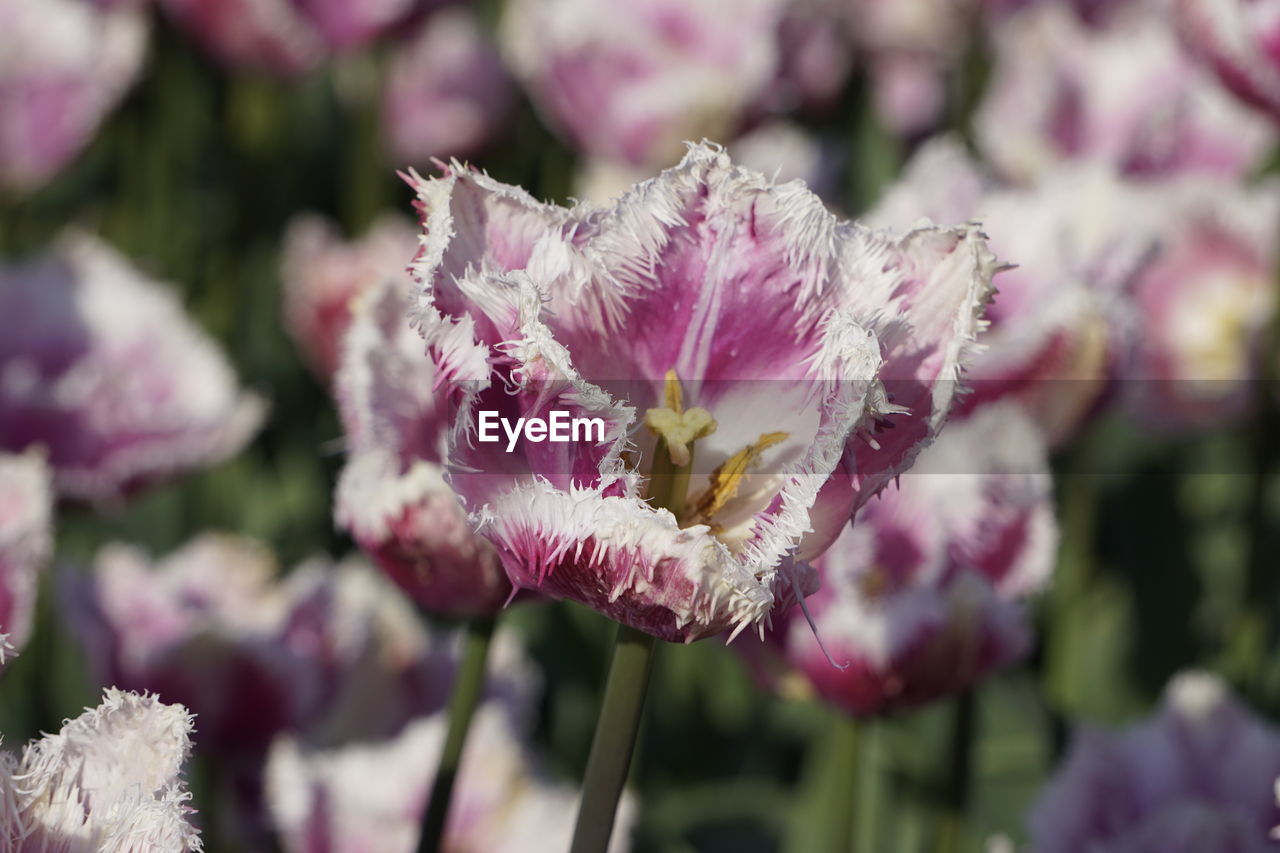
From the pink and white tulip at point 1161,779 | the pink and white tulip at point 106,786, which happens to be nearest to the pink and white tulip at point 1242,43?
the pink and white tulip at point 1161,779

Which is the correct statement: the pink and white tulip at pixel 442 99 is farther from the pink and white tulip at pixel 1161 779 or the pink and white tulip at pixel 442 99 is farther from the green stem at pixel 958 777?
the pink and white tulip at pixel 1161 779

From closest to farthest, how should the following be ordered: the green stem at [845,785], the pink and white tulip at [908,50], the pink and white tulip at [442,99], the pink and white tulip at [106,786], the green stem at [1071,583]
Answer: the pink and white tulip at [106,786] < the green stem at [845,785] < the green stem at [1071,583] < the pink and white tulip at [442,99] < the pink and white tulip at [908,50]

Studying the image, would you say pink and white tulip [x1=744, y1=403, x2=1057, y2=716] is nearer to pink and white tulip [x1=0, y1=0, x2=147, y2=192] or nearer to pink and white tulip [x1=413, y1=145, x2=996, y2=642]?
pink and white tulip [x1=413, y1=145, x2=996, y2=642]

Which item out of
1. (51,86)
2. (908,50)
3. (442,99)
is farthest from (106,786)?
(908,50)

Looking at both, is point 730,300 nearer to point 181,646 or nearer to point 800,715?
point 181,646

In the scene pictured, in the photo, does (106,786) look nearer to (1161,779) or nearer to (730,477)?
(730,477)

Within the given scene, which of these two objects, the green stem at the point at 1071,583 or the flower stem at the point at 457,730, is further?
the green stem at the point at 1071,583

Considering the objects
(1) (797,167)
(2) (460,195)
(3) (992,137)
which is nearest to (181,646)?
(2) (460,195)
